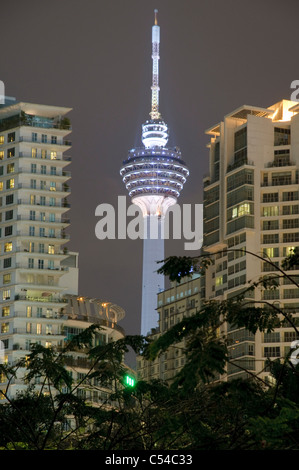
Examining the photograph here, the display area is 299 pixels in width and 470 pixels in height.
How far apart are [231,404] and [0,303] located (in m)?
120

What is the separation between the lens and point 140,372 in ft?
632

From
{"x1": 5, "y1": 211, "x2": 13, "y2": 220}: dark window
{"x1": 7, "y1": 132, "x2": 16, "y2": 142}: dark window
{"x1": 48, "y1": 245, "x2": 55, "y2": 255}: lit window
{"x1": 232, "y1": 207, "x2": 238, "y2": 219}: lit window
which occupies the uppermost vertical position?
{"x1": 7, "y1": 132, "x2": 16, "y2": 142}: dark window

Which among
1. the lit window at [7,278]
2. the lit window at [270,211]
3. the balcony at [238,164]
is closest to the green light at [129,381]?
the lit window at [7,278]

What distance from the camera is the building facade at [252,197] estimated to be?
153875 mm

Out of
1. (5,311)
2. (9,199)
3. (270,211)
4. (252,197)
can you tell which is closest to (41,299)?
(5,311)

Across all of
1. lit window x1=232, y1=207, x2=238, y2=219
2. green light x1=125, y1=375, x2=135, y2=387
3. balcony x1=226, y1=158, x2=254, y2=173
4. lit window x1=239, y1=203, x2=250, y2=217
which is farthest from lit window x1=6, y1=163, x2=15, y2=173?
green light x1=125, y1=375, x2=135, y2=387

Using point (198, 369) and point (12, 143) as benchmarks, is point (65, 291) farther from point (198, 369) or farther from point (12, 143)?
point (198, 369)

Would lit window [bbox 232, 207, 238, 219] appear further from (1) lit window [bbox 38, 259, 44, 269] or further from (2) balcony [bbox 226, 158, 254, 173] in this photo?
(1) lit window [bbox 38, 259, 44, 269]

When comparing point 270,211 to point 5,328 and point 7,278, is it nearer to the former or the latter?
point 7,278

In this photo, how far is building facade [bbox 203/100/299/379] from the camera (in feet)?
505
